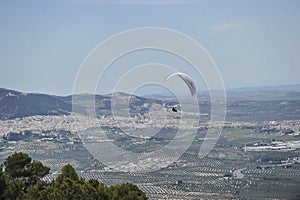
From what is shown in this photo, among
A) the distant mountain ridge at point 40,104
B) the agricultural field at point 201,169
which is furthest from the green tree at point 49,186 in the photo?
the distant mountain ridge at point 40,104

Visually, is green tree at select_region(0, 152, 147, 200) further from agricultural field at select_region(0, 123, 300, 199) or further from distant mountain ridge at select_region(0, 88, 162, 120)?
distant mountain ridge at select_region(0, 88, 162, 120)

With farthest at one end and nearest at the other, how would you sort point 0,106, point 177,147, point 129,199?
point 0,106
point 177,147
point 129,199

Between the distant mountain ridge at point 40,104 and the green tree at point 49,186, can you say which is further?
the distant mountain ridge at point 40,104

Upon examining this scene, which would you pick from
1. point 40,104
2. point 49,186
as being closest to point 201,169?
point 49,186

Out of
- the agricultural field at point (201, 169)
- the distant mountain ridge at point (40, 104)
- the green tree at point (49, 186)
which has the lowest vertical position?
the agricultural field at point (201, 169)

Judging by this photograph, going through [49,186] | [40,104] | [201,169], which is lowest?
[201,169]

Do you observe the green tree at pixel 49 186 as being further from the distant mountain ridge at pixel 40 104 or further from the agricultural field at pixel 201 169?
the distant mountain ridge at pixel 40 104

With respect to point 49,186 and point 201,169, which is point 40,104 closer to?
point 201,169

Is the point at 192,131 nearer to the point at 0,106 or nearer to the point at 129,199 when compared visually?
the point at 0,106

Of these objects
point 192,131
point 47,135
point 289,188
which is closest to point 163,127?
point 192,131

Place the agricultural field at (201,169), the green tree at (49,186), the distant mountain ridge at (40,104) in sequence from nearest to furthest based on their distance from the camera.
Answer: the green tree at (49,186)
the agricultural field at (201,169)
the distant mountain ridge at (40,104)

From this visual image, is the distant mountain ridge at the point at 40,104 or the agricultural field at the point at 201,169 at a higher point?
the distant mountain ridge at the point at 40,104
